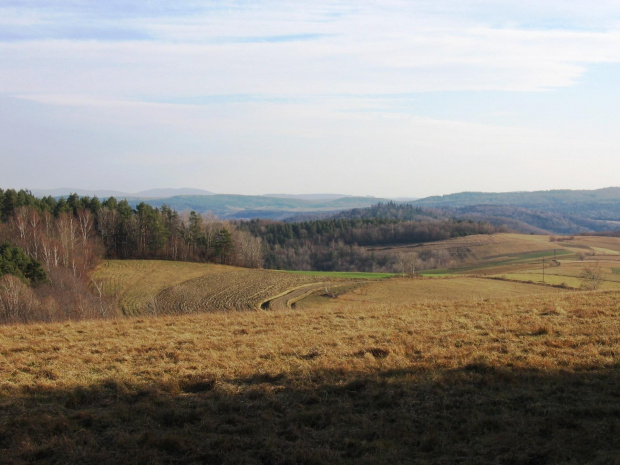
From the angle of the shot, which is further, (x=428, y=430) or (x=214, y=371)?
(x=214, y=371)

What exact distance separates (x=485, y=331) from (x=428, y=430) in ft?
23.6

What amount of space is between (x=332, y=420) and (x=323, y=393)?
4.37 feet

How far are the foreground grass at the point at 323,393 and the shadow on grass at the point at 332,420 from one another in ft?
0.09

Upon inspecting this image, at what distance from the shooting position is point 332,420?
27.1 feet

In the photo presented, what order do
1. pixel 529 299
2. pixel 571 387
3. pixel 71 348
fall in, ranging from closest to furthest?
pixel 571 387
pixel 71 348
pixel 529 299

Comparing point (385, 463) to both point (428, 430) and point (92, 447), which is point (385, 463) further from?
point (92, 447)

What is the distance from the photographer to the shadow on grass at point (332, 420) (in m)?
7.02

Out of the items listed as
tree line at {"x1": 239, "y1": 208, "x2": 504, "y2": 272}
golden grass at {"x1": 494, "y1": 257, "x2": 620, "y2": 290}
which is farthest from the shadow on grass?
tree line at {"x1": 239, "y1": 208, "x2": 504, "y2": 272}

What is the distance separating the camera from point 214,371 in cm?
1110

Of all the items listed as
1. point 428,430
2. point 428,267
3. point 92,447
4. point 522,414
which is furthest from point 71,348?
point 428,267

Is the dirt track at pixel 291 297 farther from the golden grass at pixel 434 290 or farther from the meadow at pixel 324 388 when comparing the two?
the meadow at pixel 324 388

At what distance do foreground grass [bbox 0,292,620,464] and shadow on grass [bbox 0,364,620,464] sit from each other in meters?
0.03

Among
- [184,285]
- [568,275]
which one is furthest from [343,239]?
[184,285]

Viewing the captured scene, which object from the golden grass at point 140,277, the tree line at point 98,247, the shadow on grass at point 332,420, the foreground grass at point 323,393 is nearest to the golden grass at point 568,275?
the tree line at point 98,247
